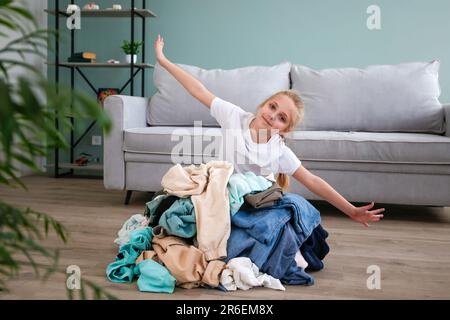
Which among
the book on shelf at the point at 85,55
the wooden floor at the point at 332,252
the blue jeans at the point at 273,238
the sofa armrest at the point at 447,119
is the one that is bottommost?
the wooden floor at the point at 332,252

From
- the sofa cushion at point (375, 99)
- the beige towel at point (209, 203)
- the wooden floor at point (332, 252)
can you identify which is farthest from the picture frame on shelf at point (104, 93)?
the beige towel at point (209, 203)

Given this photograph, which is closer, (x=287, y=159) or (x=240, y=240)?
(x=240, y=240)

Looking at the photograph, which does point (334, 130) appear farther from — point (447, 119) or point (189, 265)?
point (189, 265)

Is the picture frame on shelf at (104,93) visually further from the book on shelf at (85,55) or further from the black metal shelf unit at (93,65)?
the book on shelf at (85,55)

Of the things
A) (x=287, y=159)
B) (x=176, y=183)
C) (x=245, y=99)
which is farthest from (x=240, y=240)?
(x=245, y=99)

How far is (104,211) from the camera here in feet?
7.84

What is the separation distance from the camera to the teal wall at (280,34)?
3277 mm

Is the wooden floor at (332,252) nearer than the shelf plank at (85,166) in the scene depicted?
Yes

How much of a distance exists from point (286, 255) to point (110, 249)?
694 millimetres

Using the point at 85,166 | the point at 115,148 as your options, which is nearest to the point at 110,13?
the point at 85,166

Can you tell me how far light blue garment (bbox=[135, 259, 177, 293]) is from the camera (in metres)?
1.28

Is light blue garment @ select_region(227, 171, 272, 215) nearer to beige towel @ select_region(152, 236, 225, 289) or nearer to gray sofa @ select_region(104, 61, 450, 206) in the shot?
beige towel @ select_region(152, 236, 225, 289)

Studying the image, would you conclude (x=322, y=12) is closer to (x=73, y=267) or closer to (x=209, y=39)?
(x=209, y=39)
